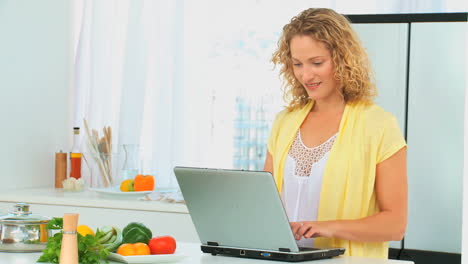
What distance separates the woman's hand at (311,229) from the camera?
219 centimetres

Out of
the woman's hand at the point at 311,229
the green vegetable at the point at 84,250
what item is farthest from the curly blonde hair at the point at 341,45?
the green vegetable at the point at 84,250

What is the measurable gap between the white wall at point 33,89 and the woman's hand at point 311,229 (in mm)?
2313

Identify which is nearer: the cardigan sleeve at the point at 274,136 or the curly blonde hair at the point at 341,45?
the curly blonde hair at the point at 341,45

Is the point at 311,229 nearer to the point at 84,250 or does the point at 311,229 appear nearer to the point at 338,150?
the point at 338,150

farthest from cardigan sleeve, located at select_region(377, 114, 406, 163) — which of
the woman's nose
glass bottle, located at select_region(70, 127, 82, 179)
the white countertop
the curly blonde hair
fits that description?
glass bottle, located at select_region(70, 127, 82, 179)

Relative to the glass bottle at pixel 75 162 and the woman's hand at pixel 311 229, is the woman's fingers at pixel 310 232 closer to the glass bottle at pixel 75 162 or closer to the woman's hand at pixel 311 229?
the woman's hand at pixel 311 229

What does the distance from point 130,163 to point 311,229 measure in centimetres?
218

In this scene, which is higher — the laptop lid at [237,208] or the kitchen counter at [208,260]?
the laptop lid at [237,208]

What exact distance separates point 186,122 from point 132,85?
0.41 meters

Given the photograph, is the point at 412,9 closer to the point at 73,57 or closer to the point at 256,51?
the point at 256,51

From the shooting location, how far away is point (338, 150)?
2.41m

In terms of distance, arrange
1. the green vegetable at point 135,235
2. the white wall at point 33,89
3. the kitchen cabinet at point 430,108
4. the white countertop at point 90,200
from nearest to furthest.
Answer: the green vegetable at point 135,235, the kitchen cabinet at point 430,108, the white countertop at point 90,200, the white wall at point 33,89

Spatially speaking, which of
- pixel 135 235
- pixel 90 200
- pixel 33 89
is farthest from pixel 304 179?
pixel 33 89

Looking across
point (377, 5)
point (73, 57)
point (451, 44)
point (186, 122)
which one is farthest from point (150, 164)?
point (451, 44)
